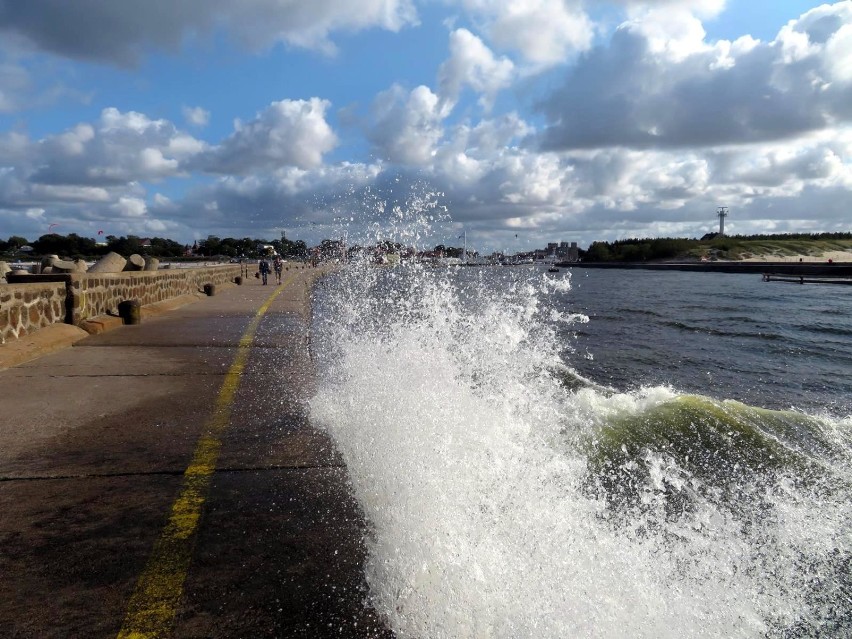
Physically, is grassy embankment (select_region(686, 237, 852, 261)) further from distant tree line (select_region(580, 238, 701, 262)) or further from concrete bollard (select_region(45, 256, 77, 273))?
concrete bollard (select_region(45, 256, 77, 273))

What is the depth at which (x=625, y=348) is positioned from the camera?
15.3 meters

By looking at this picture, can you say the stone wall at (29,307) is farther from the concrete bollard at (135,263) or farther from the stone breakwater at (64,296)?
the concrete bollard at (135,263)

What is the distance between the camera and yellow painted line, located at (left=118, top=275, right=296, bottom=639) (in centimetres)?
232

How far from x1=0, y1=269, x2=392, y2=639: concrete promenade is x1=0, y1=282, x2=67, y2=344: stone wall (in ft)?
4.98

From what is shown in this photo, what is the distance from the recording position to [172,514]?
10.6 ft

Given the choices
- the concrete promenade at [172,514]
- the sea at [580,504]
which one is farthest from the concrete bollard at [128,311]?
the concrete promenade at [172,514]

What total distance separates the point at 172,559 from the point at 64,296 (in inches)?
321

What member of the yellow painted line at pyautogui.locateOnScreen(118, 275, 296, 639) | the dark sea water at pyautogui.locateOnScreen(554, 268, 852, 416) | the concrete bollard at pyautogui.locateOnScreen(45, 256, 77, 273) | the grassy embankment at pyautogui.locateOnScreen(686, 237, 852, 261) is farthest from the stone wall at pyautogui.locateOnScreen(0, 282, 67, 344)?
the grassy embankment at pyautogui.locateOnScreen(686, 237, 852, 261)

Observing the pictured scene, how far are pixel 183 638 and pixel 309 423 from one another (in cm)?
274

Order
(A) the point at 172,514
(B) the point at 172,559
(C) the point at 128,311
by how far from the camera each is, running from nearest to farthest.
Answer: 1. (B) the point at 172,559
2. (A) the point at 172,514
3. (C) the point at 128,311

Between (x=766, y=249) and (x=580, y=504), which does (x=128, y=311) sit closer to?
(x=580, y=504)

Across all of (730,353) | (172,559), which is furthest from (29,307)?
(730,353)

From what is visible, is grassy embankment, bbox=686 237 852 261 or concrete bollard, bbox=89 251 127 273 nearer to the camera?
concrete bollard, bbox=89 251 127 273

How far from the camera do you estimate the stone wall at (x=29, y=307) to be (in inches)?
297
